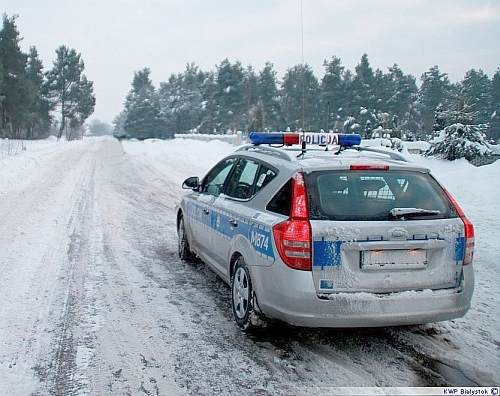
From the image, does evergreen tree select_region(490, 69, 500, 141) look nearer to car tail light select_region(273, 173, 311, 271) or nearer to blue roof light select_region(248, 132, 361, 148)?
blue roof light select_region(248, 132, 361, 148)

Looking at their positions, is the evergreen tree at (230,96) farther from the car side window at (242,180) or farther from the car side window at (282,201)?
the car side window at (282,201)

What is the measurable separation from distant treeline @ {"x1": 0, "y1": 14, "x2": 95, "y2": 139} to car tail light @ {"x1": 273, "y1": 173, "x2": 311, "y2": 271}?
49.0 meters

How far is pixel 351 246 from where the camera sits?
3.60 metres

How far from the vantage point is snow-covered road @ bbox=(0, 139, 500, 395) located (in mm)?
3465

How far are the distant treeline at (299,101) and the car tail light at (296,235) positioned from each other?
1444 inches

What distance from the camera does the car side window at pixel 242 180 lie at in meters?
4.66

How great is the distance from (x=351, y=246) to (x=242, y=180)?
1635 mm

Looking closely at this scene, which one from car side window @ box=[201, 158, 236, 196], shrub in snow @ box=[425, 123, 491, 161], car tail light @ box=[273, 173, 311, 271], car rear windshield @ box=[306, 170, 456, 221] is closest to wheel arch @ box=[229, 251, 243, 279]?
car tail light @ box=[273, 173, 311, 271]

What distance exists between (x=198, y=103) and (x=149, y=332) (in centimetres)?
7987

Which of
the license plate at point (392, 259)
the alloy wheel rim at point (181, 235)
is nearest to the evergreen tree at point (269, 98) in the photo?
the alloy wheel rim at point (181, 235)

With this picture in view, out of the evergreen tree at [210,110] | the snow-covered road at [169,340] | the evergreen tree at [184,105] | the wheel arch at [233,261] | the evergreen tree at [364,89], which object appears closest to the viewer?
the snow-covered road at [169,340]

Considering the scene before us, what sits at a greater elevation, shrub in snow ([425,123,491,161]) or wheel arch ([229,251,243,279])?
shrub in snow ([425,123,491,161])

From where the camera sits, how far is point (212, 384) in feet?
11.2

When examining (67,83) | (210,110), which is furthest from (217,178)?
(67,83)
